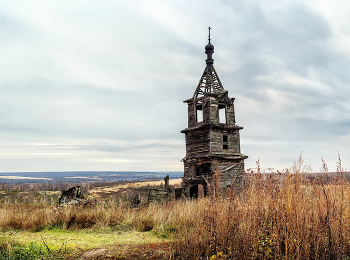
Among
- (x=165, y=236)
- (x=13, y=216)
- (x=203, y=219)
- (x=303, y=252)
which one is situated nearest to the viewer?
(x=303, y=252)

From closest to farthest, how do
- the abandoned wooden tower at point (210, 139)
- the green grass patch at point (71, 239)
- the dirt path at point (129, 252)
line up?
the dirt path at point (129, 252)
the green grass patch at point (71, 239)
the abandoned wooden tower at point (210, 139)

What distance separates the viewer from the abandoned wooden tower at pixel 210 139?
62.0 feet

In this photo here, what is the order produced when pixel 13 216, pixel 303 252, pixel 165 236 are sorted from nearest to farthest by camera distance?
pixel 303 252, pixel 165 236, pixel 13 216

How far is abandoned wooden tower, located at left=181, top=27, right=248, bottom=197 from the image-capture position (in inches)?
744

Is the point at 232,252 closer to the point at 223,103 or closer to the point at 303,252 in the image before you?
the point at 303,252

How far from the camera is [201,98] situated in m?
20.1

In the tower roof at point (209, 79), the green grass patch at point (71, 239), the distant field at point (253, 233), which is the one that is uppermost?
the tower roof at point (209, 79)

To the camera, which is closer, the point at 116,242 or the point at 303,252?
the point at 303,252

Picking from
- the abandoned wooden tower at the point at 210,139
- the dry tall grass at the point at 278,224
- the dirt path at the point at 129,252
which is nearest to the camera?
the dry tall grass at the point at 278,224

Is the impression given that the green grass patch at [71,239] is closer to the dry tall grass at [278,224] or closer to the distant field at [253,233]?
the distant field at [253,233]

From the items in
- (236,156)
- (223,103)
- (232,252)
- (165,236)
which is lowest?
(165,236)

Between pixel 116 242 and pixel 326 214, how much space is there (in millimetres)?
4878

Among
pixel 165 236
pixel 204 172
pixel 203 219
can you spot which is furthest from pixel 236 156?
pixel 203 219

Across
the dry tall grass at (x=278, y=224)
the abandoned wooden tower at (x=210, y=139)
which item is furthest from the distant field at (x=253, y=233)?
the abandoned wooden tower at (x=210, y=139)
